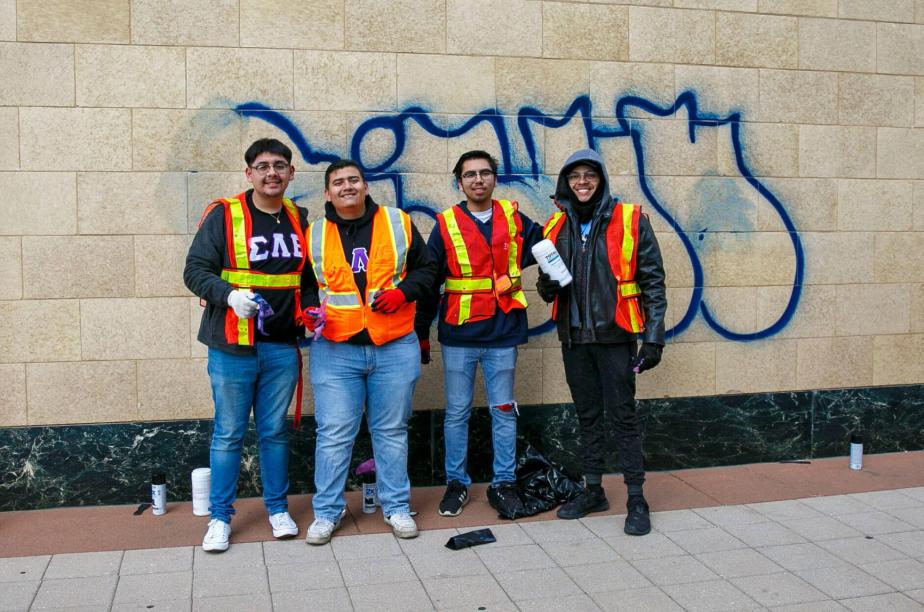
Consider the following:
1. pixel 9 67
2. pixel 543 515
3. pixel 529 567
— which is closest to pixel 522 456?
pixel 543 515

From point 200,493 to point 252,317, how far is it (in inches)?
47.7

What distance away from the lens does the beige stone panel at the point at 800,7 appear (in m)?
5.79

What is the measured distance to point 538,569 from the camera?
4180 millimetres

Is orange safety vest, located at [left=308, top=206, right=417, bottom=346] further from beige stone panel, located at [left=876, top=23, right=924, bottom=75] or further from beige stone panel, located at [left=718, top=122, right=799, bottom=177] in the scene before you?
beige stone panel, located at [left=876, top=23, right=924, bottom=75]

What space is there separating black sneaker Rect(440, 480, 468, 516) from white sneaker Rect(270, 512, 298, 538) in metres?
0.80

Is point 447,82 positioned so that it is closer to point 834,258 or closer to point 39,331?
point 39,331

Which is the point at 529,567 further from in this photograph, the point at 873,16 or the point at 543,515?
the point at 873,16

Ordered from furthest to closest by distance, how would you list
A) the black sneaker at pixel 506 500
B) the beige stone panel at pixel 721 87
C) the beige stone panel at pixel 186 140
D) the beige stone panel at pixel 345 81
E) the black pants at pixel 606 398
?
the beige stone panel at pixel 721 87 → the beige stone panel at pixel 345 81 → the beige stone panel at pixel 186 140 → the black sneaker at pixel 506 500 → the black pants at pixel 606 398

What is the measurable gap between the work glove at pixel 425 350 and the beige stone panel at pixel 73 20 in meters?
2.25

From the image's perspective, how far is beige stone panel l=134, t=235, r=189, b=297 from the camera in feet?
16.4

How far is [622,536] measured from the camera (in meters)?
4.61

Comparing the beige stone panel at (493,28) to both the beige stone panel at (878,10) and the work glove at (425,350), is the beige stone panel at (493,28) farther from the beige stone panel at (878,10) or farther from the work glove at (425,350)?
the beige stone panel at (878,10)

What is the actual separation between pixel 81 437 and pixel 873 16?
5417 millimetres

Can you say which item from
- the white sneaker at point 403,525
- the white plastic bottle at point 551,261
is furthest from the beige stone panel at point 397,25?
the white sneaker at point 403,525
